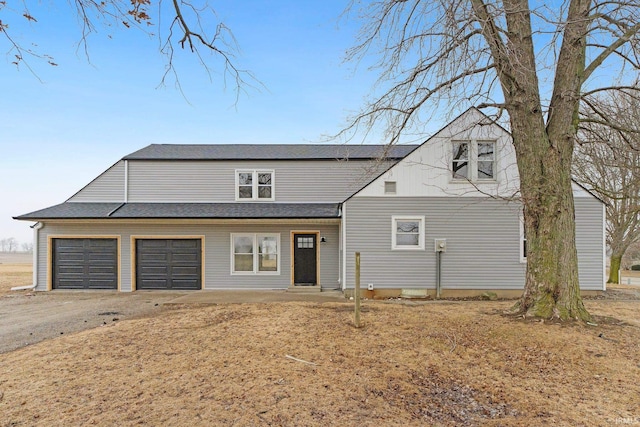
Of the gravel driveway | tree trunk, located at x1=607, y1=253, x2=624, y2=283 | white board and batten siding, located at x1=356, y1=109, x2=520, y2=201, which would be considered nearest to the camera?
the gravel driveway

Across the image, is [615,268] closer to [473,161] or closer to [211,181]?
[473,161]

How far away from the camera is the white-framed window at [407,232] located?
10633mm

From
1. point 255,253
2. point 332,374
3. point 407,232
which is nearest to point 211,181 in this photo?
point 255,253

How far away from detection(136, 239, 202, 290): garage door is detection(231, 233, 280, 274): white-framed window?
4.47 feet

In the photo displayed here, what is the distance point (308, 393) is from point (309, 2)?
23.7ft

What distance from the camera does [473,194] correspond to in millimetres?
10555

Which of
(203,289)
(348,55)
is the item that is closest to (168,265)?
(203,289)

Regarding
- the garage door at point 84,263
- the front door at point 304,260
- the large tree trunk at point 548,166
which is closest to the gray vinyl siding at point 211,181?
the front door at point 304,260

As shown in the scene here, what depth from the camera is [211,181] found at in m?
13.4

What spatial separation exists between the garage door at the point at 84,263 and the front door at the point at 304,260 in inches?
265

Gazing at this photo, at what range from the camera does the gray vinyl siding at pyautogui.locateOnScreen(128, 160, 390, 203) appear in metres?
13.3

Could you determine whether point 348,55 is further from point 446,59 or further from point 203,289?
point 203,289

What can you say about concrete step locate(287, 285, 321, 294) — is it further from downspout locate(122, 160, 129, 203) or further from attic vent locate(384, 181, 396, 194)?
downspout locate(122, 160, 129, 203)

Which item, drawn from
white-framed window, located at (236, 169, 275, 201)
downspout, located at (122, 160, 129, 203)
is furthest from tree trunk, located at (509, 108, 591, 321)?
downspout, located at (122, 160, 129, 203)
